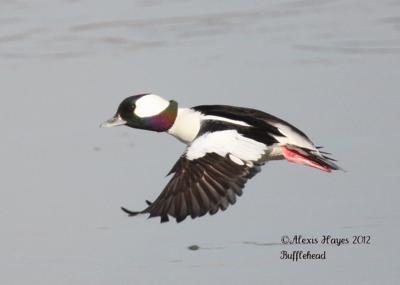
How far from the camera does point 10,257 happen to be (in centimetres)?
657

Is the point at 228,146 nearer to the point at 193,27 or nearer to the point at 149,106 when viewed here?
the point at 149,106

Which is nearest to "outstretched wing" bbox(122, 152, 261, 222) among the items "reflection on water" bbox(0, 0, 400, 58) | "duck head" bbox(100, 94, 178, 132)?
"duck head" bbox(100, 94, 178, 132)

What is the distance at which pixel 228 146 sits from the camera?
6.28 m

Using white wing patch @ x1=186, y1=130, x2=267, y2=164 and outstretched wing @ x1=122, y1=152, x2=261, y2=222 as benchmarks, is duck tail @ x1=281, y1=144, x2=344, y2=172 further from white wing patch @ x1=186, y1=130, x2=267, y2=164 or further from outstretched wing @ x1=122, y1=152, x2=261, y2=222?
outstretched wing @ x1=122, y1=152, x2=261, y2=222

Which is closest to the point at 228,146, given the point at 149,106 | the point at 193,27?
the point at 149,106

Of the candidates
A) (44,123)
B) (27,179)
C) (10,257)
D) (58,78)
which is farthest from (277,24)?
(10,257)

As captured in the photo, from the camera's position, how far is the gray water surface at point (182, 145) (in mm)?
6445

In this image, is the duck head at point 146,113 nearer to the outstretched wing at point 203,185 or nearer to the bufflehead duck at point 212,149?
the bufflehead duck at point 212,149

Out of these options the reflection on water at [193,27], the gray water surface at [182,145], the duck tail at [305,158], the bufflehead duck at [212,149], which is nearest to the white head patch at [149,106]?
the bufflehead duck at [212,149]

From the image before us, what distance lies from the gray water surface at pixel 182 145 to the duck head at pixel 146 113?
1.34 ft

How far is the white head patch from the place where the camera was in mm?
7125

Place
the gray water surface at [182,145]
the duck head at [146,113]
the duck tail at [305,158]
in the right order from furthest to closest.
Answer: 1. the duck head at [146,113]
2. the duck tail at [305,158]
3. the gray water surface at [182,145]

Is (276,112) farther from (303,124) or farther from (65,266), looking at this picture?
(65,266)

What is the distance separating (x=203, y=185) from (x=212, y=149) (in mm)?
189
